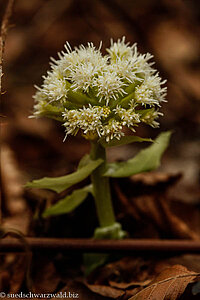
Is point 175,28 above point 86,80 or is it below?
above

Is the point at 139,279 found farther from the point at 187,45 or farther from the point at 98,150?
the point at 187,45

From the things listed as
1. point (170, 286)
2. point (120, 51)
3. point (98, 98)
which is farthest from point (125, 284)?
point (120, 51)

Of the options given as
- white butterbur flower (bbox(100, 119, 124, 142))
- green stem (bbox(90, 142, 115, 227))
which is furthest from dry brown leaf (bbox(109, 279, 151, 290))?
white butterbur flower (bbox(100, 119, 124, 142))

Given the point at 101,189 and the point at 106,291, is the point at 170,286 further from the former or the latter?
the point at 101,189

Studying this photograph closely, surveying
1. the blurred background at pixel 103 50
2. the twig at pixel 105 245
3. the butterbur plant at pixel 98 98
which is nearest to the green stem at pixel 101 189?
the butterbur plant at pixel 98 98

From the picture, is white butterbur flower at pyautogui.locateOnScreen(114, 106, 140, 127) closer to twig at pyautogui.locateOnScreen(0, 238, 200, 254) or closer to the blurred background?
twig at pyautogui.locateOnScreen(0, 238, 200, 254)

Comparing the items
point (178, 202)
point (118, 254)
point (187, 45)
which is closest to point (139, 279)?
point (118, 254)

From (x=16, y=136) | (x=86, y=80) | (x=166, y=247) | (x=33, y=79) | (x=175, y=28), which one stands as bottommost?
(x=166, y=247)
